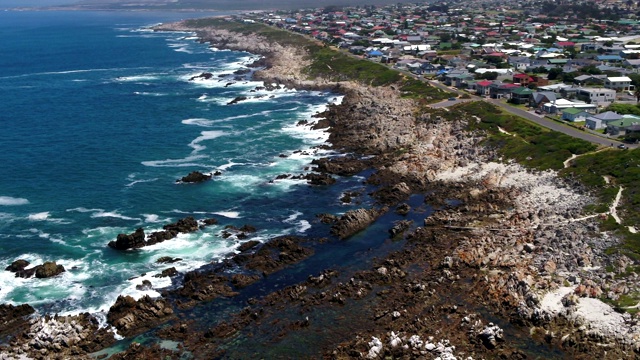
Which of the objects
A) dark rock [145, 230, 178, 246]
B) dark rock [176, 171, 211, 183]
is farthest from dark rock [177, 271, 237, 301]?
dark rock [176, 171, 211, 183]

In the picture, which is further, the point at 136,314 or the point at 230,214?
the point at 230,214

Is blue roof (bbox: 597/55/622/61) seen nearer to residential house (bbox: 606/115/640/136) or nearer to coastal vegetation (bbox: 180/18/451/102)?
coastal vegetation (bbox: 180/18/451/102)

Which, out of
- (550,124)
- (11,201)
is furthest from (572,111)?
(11,201)

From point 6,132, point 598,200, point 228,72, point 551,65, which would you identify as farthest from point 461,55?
point 6,132

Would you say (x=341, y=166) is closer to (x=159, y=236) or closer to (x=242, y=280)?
(x=159, y=236)

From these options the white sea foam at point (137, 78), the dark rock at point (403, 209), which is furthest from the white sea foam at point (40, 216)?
the white sea foam at point (137, 78)

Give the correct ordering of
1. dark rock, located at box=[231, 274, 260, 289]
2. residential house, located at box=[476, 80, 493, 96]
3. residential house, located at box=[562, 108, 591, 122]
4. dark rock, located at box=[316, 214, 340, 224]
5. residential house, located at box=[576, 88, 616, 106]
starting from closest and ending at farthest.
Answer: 1. dark rock, located at box=[231, 274, 260, 289]
2. dark rock, located at box=[316, 214, 340, 224]
3. residential house, located at box=[562, 108, 591, 122]
4. residential house, located at box=[576, 88, 616, 106]
5. residential house, located at box=[476, 80, 493, 96]
